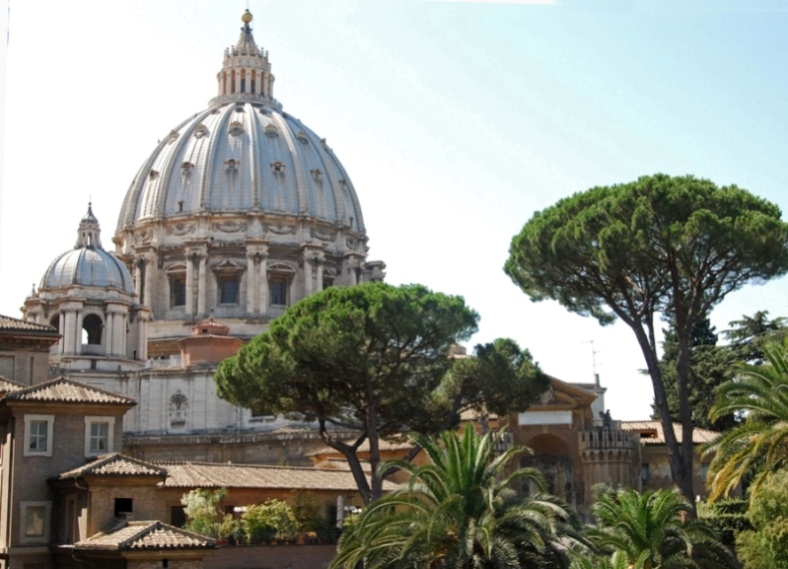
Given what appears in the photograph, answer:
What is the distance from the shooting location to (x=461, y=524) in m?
26.3

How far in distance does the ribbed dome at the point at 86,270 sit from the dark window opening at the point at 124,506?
41.2 meters

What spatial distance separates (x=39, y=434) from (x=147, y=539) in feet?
19.8

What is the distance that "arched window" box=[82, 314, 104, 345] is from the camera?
7156 centimetres

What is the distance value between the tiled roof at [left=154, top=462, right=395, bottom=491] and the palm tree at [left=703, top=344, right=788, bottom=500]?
1597 centimetres

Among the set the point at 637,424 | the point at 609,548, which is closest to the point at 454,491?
the point at 609,548

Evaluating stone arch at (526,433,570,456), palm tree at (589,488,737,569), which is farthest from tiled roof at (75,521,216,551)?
stone arch at (526,433,570,456)

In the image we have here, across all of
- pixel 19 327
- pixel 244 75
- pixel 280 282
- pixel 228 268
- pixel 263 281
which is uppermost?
pixel 244 75

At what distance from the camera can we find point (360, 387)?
39.8 m

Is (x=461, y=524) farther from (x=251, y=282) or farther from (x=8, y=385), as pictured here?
(x=251, y=282)

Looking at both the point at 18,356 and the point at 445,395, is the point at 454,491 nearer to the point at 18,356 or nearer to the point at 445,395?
the point at 445,395

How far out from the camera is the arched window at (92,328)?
71.6 m

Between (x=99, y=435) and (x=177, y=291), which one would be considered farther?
(x=177, y=291)

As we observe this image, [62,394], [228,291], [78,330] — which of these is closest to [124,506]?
[62,394]

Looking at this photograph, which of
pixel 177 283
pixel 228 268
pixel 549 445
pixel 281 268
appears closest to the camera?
pixel 549 445
